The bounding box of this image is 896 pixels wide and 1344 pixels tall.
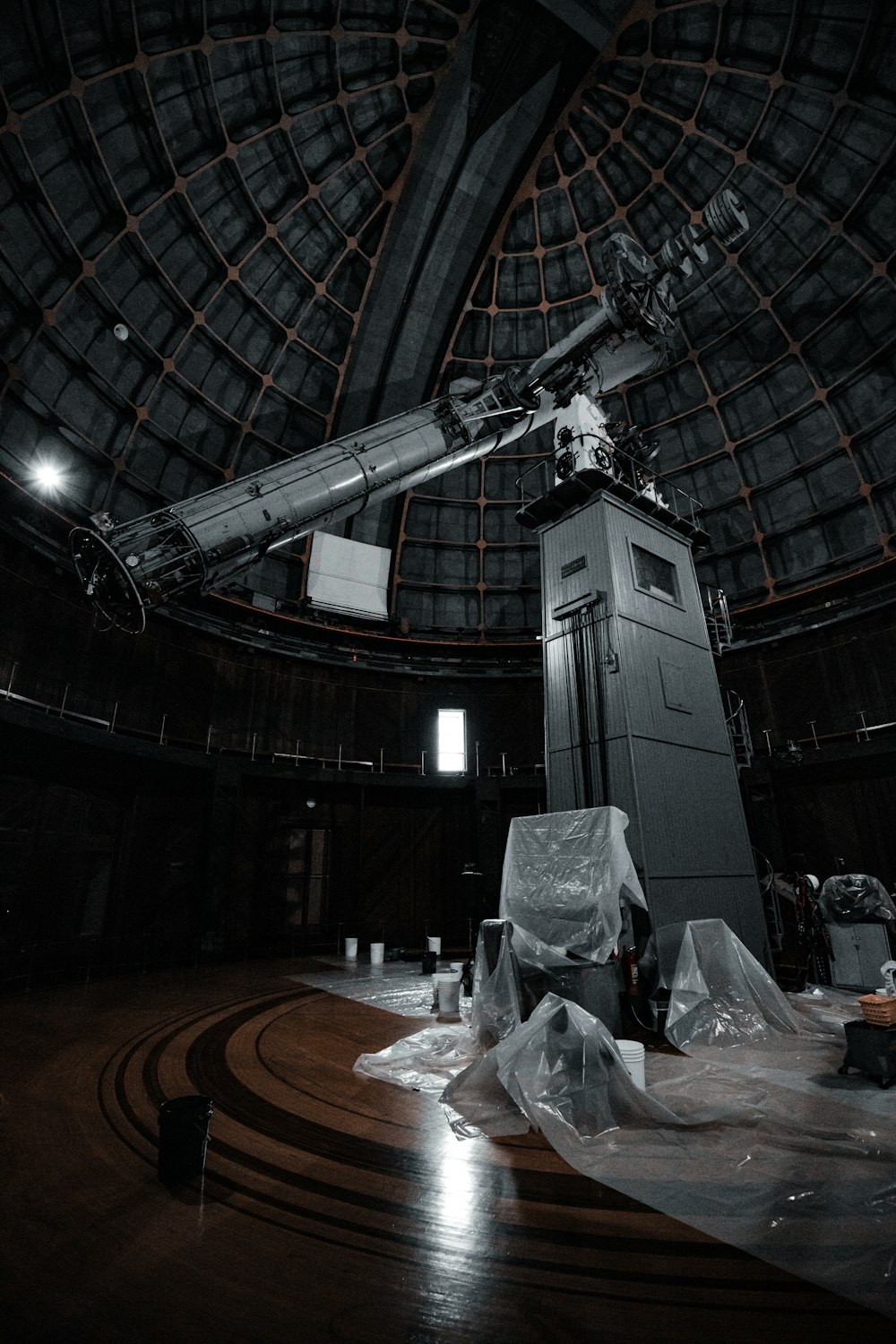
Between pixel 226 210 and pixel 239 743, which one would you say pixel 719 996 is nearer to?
pixel 239 743

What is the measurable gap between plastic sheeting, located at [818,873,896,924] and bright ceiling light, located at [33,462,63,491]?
1873 centimetres

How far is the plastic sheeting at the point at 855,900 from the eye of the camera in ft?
32.4

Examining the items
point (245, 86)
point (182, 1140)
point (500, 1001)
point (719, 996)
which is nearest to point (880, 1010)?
point (719, 996)

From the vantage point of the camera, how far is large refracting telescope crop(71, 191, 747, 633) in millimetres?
11453

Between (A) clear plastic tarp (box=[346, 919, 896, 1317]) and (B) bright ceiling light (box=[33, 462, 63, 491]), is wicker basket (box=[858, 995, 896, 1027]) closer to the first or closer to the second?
(A) clear plastic tarp (box=[346, 919, 896, 1317])

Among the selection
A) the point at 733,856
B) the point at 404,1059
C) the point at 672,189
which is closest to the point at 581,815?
the point at 404,1059

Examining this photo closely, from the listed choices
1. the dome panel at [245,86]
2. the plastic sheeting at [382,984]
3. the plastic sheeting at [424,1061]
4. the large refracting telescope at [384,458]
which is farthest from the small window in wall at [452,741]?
the dome panel at [245,86]

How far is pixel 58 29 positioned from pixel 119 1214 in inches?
769

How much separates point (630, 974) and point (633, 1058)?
300 cm

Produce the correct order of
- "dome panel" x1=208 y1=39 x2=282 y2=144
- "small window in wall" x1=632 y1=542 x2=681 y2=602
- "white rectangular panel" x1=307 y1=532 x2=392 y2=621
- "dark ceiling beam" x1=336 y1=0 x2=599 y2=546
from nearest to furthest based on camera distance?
"small window in wall" x1=632 y1=542 x2=681 y2=602 < "dome panel" x1=208 y1=39 x2=282 y2=144 < "dark ceiling beam" x1=336 y1=0 x2=599 y2=546 < "white rectangular panel" x1=307 y1=532 x2=392 y2=621

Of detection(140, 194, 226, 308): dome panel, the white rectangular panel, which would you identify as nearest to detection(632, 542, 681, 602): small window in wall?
the white rectangular panel

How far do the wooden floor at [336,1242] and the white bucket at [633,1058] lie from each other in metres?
1.14

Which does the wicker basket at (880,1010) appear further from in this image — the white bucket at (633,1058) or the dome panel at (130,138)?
the dome panel at (130,138)

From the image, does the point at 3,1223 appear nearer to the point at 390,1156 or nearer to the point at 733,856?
the point at 390,1156
